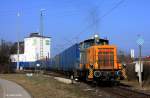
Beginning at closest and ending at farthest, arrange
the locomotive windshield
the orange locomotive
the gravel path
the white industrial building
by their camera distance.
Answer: the gravel path → the orange locomotive → the locomotive windshield → the white industrial building

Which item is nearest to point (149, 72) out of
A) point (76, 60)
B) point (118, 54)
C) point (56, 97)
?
point (118, 54)

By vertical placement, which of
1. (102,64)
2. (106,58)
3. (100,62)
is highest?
(106,58)

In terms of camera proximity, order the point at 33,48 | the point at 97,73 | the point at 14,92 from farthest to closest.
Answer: the point at 33,48 < the point at 97,73 < the point at 14,92

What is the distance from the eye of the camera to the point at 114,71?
98.8ft

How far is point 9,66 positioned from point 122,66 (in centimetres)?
5125

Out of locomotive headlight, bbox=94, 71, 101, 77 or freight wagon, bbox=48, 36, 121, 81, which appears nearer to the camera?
locomotive headlight, bbox=94, 71, 101, 77

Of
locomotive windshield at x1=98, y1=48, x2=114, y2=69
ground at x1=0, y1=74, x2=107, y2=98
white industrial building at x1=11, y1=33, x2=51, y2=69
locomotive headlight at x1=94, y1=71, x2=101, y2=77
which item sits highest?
white industrial building at x1=11, y1=33, x2=51, y2=69

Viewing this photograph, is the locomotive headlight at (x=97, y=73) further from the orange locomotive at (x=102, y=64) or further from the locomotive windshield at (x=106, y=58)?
the locomotive windshield at (x=106, y=58)

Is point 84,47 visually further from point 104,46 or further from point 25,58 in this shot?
point 25,58

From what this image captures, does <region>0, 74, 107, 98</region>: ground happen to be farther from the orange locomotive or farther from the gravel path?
the orange locomotive

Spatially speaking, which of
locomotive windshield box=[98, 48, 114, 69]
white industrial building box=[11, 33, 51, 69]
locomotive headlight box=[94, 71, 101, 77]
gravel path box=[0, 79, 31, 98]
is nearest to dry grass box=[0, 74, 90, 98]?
gravel path box=[0, 79, 31, 98]

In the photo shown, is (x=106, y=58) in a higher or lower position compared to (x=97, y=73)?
higher

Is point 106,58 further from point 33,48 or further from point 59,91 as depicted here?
point 33,48

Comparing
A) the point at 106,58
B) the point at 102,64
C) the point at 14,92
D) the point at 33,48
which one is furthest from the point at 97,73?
the point at 33,48
